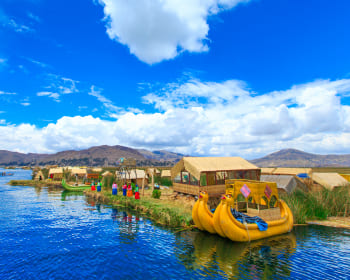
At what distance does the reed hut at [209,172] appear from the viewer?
950 inches

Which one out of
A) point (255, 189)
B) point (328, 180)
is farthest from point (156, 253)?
point (328, 180)

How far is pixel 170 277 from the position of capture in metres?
10.3

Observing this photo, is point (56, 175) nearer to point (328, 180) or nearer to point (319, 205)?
point (319, 205)

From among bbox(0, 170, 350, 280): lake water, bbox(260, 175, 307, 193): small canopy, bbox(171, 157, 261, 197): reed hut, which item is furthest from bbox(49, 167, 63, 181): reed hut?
bbox(260, 175, 307, 193): small canopy

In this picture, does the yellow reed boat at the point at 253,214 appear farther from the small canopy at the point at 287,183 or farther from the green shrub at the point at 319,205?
the small canopy at the point at 287,183

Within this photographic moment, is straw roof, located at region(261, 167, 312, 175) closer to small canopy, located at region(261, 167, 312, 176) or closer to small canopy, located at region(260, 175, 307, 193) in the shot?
small canopy, located at region(261, 167, 312, 176)

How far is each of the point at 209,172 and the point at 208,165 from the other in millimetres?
1411

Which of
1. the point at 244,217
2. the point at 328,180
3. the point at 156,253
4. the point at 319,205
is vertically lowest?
the point at 156,253

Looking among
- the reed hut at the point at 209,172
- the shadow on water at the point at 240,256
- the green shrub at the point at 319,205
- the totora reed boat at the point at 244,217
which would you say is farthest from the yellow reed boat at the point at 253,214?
the reed hut at the point at 209,172

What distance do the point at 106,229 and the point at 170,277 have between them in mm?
9111

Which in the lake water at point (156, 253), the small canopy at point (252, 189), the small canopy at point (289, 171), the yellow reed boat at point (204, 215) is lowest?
the lake water at point (156, 253)

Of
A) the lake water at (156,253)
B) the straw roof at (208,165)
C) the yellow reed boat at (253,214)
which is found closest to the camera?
the lake water at (156,253)

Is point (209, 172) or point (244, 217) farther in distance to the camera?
point (209, 172)

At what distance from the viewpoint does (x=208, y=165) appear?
82.0 feet
